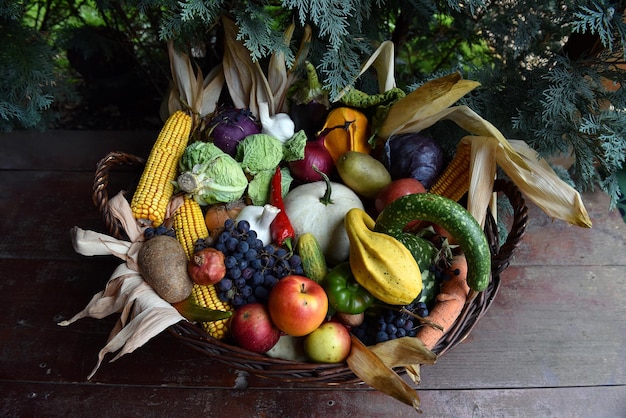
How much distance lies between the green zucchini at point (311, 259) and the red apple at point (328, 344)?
4.8 inches

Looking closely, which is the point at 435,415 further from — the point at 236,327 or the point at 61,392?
the point at 61,392

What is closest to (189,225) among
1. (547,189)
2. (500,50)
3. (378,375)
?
(378,375)

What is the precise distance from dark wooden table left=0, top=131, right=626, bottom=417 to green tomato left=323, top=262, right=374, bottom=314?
209 mm


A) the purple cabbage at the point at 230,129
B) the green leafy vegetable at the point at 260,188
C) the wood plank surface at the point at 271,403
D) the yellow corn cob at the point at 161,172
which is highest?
the purple cabbage at the point at 230,129

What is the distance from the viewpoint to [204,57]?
5.19ft

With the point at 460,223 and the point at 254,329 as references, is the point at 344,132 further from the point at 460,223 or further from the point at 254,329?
the point at 254,329

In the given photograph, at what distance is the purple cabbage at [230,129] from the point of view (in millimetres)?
1241

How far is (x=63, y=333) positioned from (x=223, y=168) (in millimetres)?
534

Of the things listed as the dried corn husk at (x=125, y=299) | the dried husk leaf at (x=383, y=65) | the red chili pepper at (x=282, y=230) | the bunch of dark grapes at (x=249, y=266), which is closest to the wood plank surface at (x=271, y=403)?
the dried corn husk at (x=125, y=299)

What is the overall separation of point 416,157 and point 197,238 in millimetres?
567

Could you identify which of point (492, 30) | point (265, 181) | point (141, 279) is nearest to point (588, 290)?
point (492, 30)

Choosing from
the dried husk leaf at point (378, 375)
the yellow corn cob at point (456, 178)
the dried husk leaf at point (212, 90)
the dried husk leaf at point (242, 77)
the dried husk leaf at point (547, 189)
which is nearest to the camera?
the dried husk leaf at point (378, 375)

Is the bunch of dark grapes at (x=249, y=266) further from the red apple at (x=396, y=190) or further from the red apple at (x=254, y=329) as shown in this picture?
the red apple at (x=396, y=190)

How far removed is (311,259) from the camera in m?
1.05
